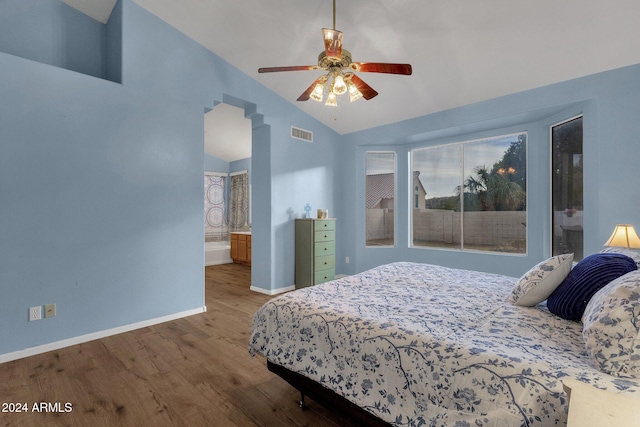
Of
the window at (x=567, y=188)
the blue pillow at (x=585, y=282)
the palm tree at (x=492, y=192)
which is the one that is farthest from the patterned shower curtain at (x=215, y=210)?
the blue pillow at (x=585, y=282)

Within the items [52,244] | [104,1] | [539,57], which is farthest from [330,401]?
[104,1]

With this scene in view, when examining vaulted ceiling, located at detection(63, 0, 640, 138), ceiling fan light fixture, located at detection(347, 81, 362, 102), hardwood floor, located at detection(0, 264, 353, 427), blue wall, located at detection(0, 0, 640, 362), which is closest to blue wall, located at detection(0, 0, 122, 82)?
blue wall, located at detection(0, 0, 640, 362)

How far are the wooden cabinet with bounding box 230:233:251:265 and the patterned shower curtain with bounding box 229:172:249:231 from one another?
0.57 m

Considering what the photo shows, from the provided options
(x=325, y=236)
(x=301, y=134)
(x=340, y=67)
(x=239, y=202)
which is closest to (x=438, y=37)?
(x=340, y=67)

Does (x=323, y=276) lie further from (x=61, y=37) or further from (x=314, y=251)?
(x=61, y=37)

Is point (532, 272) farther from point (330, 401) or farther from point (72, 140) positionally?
point (72, 140)

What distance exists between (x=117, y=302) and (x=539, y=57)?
4812 mm

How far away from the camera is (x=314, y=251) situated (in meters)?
4.36

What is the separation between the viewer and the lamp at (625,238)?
2.48 metres

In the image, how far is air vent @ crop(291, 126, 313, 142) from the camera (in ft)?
A: 15.1

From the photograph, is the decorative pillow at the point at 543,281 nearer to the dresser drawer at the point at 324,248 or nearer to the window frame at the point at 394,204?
the dresser drawer at the point at 324,248

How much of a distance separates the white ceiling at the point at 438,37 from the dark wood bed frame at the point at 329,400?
3.04m

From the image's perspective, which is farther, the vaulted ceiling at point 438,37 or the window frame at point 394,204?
the window frame at point 394,204

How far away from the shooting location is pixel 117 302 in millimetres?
2936
